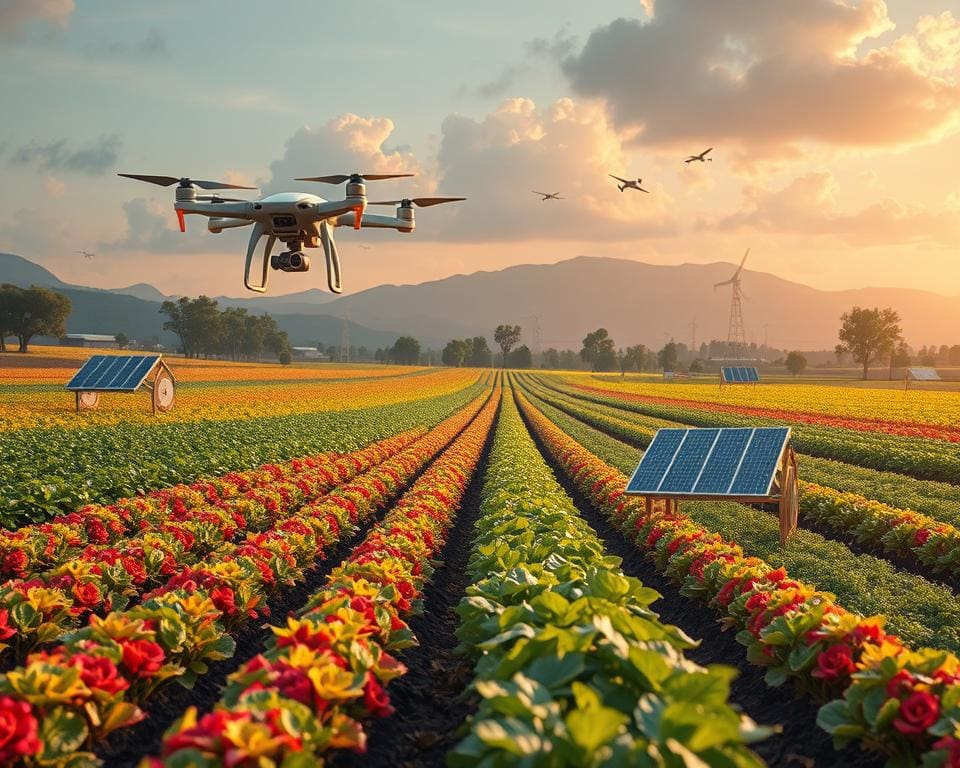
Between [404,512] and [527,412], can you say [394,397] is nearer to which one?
[527,412]

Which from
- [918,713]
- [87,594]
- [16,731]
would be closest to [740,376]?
[87,594]

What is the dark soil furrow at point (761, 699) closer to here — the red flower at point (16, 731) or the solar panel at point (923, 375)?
the red flower at point (16, 731)

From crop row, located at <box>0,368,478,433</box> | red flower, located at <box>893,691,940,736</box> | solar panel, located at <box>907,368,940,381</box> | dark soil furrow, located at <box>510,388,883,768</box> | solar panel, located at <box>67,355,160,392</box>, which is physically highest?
solar panel, located at <box>907,368,940,381</box>

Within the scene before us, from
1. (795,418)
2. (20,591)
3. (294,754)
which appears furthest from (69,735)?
(795,418)

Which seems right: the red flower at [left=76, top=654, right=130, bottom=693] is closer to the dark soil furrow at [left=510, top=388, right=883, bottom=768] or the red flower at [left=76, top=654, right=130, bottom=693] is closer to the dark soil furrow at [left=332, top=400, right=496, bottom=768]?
the dark soil furrow at [left=332, top=400, right=496, bottom=768]

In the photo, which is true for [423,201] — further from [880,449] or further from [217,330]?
[217,330]

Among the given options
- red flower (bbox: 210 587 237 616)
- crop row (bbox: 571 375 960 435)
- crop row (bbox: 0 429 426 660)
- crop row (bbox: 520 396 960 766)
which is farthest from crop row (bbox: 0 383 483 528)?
crop row (bbox: 571 375 960 435)

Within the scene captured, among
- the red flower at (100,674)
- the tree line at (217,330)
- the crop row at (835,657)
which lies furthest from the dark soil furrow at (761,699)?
the tree line at (217,330)
